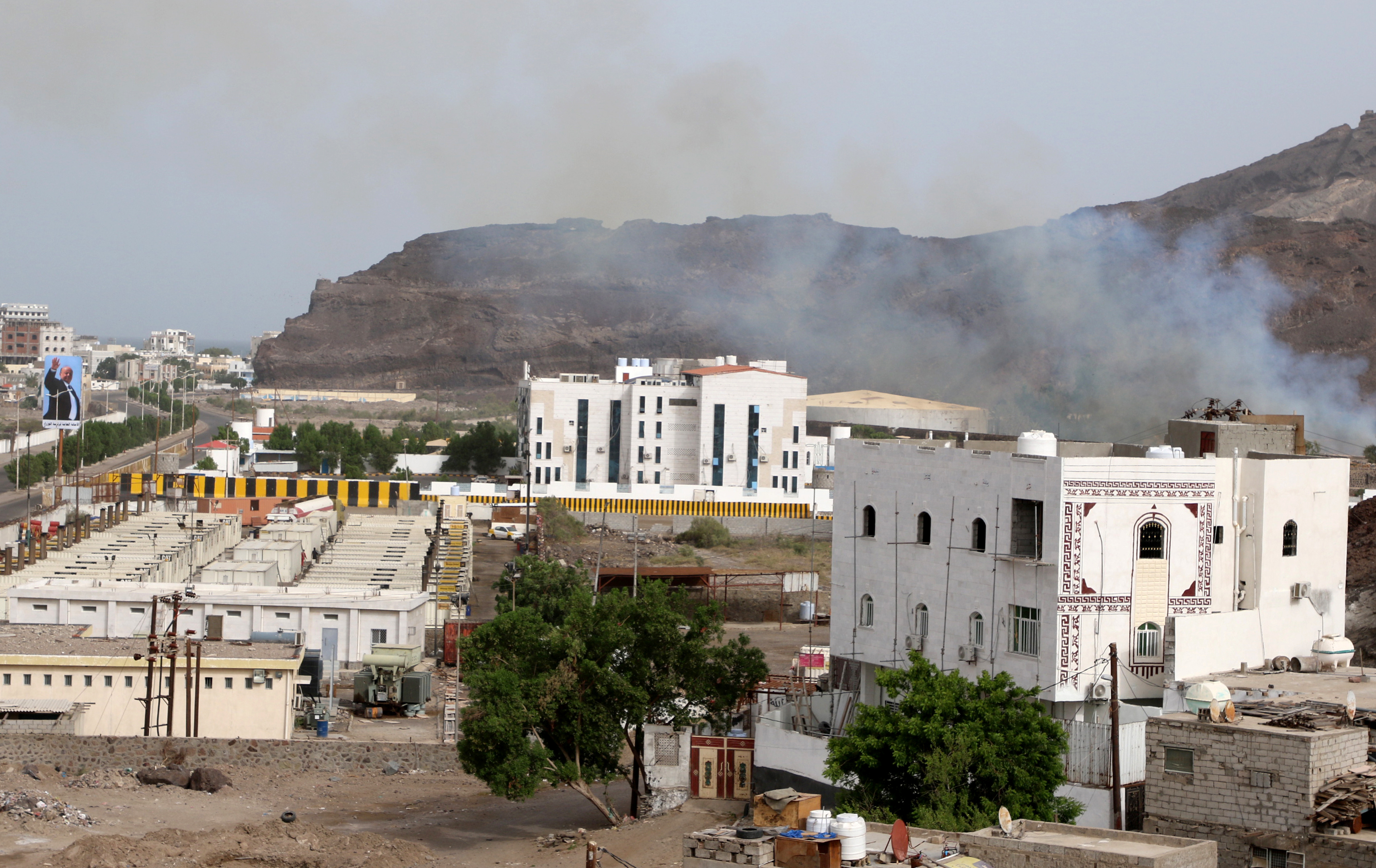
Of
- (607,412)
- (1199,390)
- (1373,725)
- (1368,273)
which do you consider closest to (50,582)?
(1373,725)

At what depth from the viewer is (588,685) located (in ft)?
68.7

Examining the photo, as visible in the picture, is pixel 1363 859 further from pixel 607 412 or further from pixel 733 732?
pixel 607 412

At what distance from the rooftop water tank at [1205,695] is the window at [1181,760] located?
1.63ft

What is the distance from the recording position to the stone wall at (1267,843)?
14.8m

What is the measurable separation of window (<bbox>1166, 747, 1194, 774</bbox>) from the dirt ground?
5.87m

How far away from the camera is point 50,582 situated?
3234cm

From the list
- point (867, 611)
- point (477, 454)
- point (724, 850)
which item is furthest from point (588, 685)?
point (477, 454)

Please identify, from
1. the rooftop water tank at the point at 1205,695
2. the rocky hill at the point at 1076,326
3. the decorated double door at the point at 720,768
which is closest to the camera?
the rooftop water tank at the point at 1205,695

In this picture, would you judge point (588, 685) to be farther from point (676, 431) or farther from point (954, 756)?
point (676, 431)

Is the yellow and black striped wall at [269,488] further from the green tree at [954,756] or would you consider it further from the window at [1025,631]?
the green tree at [954,756]

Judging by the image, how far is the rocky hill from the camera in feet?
347

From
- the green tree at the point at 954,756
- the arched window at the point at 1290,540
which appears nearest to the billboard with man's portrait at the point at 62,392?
the green tree at the point at 954,756

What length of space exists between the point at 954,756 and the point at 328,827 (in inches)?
353

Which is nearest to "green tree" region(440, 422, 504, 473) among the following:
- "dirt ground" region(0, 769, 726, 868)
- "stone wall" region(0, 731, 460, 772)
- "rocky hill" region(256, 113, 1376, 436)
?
"rocky hill" region(256, 113, 1376, 436)
